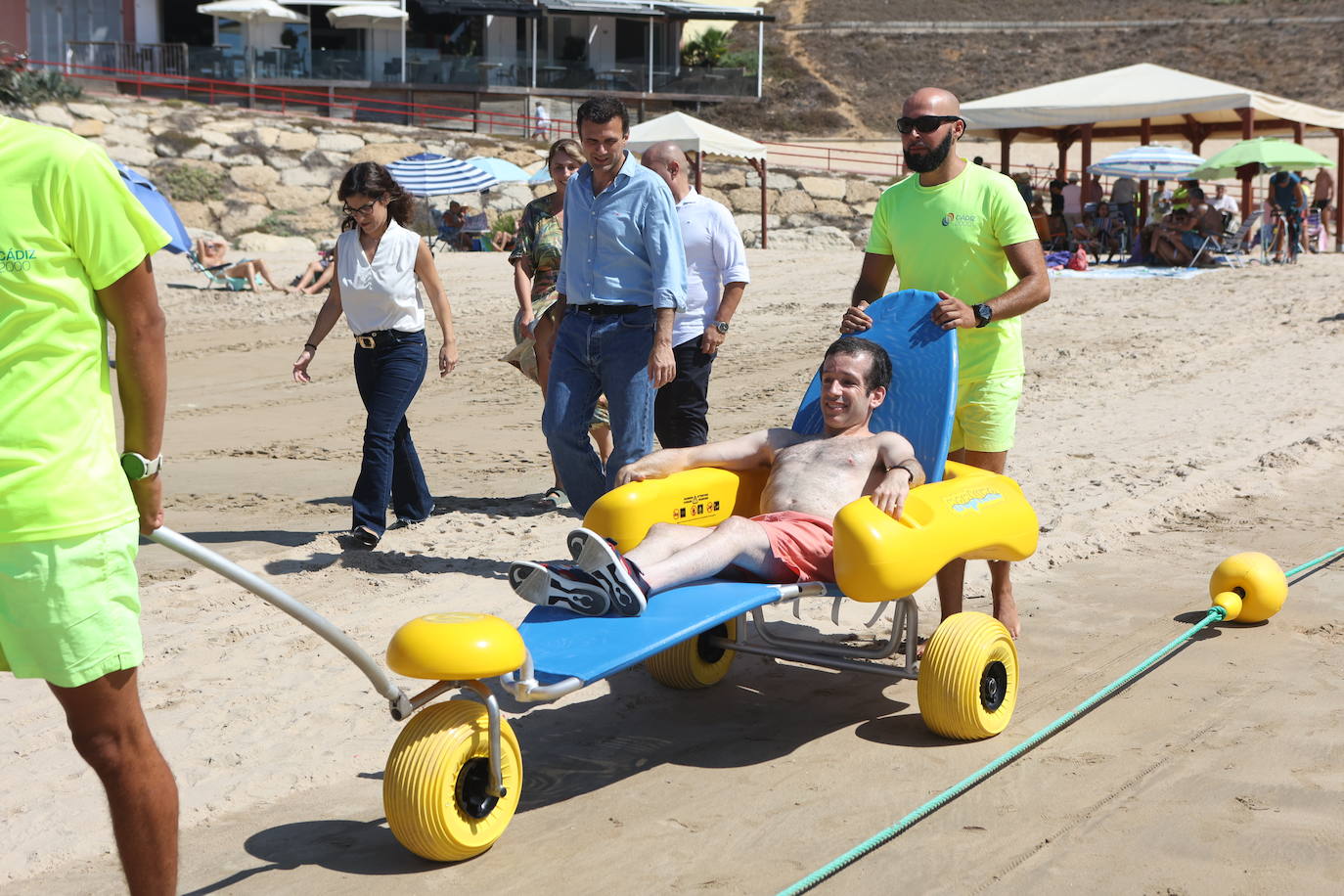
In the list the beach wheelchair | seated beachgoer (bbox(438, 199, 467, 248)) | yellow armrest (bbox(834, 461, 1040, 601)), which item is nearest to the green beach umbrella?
seated beachgoer (bbox(438, 199, 467, 248))

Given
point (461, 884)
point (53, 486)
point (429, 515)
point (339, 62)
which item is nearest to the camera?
point (53, 486)

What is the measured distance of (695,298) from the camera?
614 cm

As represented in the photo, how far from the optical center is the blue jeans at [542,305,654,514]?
537cm

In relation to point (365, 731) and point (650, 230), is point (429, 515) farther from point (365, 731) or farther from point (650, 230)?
point (365, 731)

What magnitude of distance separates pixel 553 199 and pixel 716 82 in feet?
116

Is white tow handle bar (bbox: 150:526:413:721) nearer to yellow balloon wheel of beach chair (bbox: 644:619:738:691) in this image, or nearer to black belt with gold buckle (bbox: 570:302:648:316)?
yellow balloon wheel of beach chair (bbox: 644:619:738:691)

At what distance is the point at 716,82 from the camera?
134 feet

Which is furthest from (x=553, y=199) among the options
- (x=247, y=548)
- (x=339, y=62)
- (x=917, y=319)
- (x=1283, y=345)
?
(x=339, y=62)

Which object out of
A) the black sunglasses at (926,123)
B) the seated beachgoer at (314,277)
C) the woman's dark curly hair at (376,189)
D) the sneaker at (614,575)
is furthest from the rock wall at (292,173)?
the sneaker at (614,575)

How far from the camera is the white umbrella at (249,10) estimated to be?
33.4 meters

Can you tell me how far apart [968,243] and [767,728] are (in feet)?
5.70

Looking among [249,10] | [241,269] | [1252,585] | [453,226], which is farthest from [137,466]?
[249,10]

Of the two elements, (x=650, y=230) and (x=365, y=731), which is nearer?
(x=365, y=731)

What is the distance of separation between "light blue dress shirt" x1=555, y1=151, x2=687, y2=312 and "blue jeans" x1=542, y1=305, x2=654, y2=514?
0.31 feet
